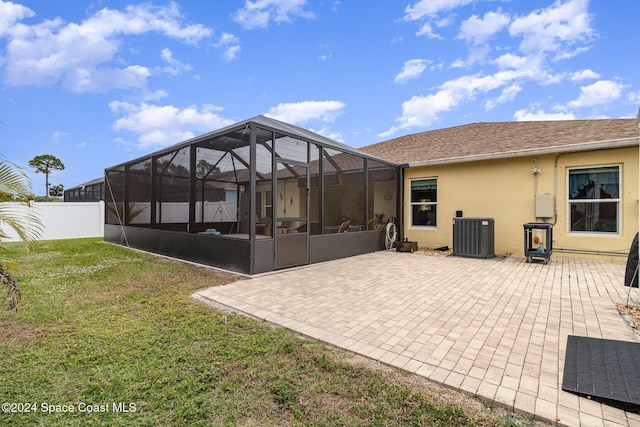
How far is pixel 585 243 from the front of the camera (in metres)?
7.04

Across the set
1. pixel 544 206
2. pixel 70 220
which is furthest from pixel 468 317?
pixel 70 220

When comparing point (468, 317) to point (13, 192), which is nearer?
point (13, 192)

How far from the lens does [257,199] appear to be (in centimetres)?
550

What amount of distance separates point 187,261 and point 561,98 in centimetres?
1362

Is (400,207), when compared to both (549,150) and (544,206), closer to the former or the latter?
(544,206)

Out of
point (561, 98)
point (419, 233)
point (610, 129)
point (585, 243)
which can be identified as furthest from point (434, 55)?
point (585, 243)

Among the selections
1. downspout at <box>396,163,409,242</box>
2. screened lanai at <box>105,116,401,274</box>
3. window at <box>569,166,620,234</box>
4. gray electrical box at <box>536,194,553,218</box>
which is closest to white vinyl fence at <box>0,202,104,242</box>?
screened lanai at <box>105,116,401,274</box>

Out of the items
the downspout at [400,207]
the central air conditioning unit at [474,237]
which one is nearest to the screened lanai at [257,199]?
the downspout at [400,207]

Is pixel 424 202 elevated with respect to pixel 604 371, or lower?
elevated

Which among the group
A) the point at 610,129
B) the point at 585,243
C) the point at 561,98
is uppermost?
the point at 561,98

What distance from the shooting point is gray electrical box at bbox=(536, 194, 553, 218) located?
7.27 m

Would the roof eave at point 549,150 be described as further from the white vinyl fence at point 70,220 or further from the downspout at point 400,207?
the white vinyl fence at point 70,220

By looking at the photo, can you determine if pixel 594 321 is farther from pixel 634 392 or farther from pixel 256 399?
pixel 256 399

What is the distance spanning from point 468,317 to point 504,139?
315 inches
